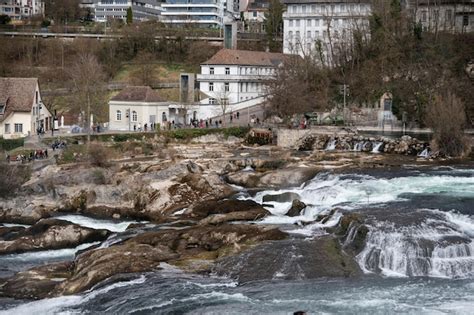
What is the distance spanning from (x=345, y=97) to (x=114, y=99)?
972 inches

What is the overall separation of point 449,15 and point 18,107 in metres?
50.0

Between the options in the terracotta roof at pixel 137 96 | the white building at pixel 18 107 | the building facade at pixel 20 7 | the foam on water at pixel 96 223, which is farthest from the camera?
the building facade at pixel 20 7

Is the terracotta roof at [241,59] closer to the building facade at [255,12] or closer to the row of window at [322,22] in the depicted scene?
the row of window at [322,22]

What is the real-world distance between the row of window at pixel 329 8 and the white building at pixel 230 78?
12264mm

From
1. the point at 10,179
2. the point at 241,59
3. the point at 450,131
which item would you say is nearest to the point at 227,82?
the point at 241,59

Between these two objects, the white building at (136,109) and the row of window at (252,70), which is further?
the row of window at (252,70)

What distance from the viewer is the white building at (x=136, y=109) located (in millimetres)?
69938

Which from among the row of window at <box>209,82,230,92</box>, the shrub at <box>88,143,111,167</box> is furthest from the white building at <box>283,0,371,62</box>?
the shrub at <box>88,143,111,167</box>

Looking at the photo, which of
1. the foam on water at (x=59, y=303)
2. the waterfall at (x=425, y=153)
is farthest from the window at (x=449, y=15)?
the foam on water at (x=59, y=303)

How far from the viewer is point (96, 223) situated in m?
41.7

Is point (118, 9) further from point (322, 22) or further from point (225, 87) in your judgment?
point (225, 87)

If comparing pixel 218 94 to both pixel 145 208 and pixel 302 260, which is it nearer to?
pixel 145 208

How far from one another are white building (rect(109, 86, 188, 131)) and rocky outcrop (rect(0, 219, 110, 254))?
3134 cm

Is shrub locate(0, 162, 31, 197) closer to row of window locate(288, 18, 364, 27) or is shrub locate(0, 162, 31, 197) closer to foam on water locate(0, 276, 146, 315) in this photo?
foam on water locate(0, 276, 146, 315)
